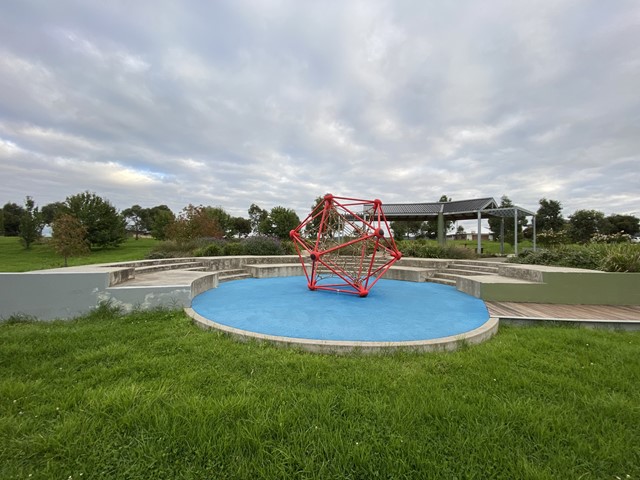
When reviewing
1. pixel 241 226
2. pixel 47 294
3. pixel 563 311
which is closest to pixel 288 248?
pixel 47 294

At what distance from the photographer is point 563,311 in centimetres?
582

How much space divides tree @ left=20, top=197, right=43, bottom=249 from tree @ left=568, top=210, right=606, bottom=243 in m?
56.5

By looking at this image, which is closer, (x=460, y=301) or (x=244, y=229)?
(x=460, y=301)

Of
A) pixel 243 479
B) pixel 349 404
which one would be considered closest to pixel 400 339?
pixel 349 404

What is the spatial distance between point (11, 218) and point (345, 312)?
6723 cm

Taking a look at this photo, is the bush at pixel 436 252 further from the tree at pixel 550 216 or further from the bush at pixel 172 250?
the tree at pixel 550 216

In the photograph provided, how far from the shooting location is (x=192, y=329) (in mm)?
4605

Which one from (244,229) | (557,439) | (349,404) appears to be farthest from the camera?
(244,229)

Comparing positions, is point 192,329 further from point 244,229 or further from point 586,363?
point 244,229

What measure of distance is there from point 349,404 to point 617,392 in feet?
8.71

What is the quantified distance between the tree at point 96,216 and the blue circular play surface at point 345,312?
2483cm

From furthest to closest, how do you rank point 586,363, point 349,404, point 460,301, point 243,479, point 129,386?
point 460,301 → point 586,363 → point 129,386 → point 349,404 → point 243,479

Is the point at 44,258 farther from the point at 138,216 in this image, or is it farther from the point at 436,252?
the point at 138,216

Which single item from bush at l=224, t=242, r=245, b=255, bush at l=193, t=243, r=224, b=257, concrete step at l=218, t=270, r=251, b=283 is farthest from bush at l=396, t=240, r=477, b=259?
A: bush at l=193, t=243, r=224, b=257
